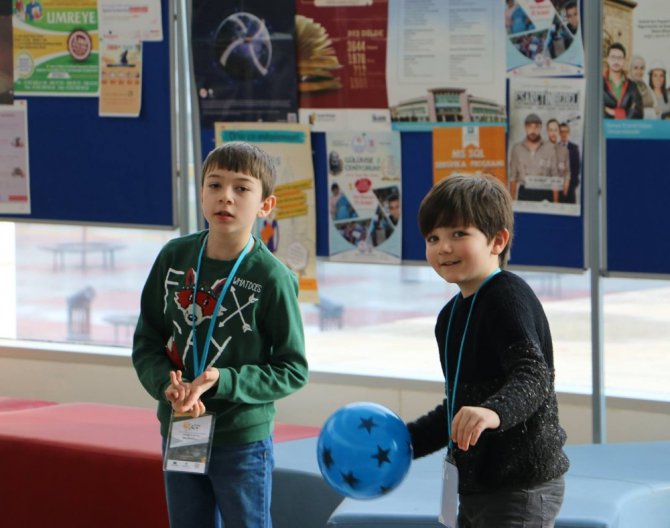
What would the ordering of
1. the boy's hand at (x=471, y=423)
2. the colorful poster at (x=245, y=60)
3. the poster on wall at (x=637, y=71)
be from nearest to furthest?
the boy's hand at (x=471, y=423), the poster on wall at (x=637, y=71), the colorful poster at (x=245, y=60)

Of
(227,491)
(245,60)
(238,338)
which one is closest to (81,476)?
(227,491)

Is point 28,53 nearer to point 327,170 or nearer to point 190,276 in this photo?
point 327,170

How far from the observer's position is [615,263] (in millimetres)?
4391

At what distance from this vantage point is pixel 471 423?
7.09 ft

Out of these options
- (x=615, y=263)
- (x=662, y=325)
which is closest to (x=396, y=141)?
(x=615, y=263)

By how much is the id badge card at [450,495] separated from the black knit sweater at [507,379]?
0.02 metres

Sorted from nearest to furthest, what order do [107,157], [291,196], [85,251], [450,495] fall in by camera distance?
[450,495]
[291,196]
[107,157]
[85,251]

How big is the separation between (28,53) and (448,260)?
3.48 meters

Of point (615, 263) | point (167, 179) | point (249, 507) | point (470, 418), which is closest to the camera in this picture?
point (470, 418)

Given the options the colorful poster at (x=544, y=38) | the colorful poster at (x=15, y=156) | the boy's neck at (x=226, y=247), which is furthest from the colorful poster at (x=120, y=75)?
the boy's neck at (x=226, y=247)

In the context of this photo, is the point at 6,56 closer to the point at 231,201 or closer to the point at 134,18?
the point at 134,18

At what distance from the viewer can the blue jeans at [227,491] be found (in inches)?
117

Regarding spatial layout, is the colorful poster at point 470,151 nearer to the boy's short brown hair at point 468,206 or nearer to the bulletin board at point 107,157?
the bulletin board at point 107,157

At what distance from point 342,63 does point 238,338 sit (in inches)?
80.5
